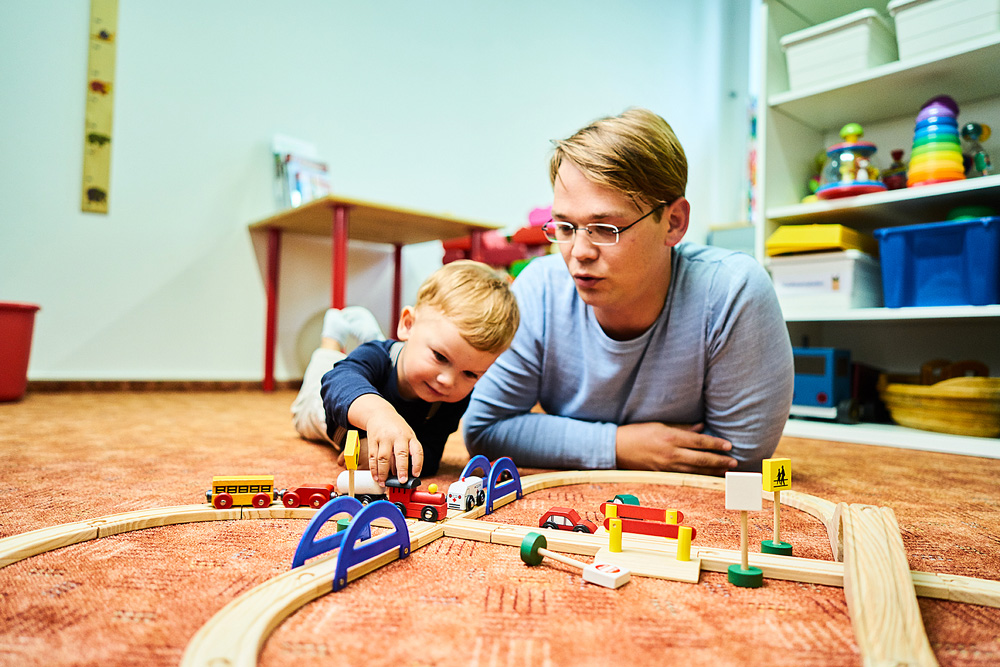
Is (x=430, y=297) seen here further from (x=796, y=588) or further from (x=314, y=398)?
(x=796, y=588)

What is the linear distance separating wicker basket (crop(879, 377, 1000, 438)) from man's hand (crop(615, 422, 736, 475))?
98cm

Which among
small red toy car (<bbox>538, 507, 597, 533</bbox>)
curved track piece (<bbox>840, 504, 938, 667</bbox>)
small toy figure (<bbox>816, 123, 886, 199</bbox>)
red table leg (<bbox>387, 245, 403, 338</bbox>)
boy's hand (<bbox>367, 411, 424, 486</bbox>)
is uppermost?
small toy figure (<bbox>816, 123, 886, 199</bbox>)

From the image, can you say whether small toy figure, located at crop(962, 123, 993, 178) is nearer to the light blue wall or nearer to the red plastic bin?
the light blue wall

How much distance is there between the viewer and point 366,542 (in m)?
0.60

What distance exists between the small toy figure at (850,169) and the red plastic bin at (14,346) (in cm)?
244

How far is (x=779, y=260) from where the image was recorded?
1.92m

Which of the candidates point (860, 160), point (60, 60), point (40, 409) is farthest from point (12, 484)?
point (860, 160)

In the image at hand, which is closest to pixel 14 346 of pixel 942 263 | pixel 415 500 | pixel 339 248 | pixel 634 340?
pixel 339 248

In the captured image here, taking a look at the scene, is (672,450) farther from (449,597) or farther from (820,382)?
(820,382)

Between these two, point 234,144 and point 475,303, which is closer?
point 475,303

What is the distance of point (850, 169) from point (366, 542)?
6.01ft

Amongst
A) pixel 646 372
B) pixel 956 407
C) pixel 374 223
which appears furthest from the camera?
pixel 374 223

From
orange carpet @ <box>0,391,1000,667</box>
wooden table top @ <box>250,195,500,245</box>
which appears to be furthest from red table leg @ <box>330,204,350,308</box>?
orange carpet @ <box>0,391,1000,667</box>

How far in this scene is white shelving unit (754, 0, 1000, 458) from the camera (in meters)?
1.68
